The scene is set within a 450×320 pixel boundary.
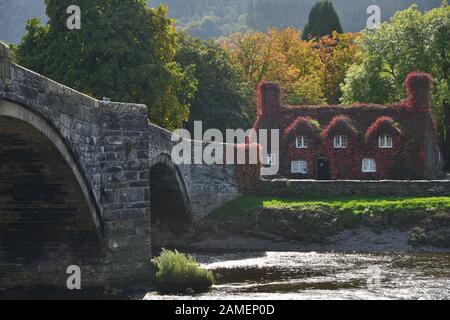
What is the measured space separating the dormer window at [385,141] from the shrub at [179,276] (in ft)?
89.3

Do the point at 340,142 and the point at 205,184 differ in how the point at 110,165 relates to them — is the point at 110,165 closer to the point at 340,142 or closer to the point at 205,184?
the point at 205,184

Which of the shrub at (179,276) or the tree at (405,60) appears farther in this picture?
the tree at (405,60)

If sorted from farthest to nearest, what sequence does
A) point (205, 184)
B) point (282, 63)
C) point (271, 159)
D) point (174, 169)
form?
point (282, 63) < point (271, 159) < point (205, 184) < point (174, 169)

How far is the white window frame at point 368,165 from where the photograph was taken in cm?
5116

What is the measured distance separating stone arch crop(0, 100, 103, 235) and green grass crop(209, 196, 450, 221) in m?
16.5

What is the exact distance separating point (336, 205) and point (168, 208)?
27.4 feet

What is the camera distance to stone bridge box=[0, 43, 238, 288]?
2327cm

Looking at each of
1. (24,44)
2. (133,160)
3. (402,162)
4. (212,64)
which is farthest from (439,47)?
(133,160)

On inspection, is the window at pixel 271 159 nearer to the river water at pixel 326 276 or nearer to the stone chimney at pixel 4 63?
the river water at pixel 326 276

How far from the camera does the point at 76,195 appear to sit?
24.5 m

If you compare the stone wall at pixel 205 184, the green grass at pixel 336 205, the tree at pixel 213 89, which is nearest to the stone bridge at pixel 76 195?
the stone wall at pixel 205 184

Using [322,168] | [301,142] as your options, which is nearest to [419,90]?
[322,168]

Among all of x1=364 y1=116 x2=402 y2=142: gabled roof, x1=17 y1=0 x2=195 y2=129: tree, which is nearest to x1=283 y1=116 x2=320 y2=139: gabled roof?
x1=364 y1=116 x2=402 y2=142: gabled roof

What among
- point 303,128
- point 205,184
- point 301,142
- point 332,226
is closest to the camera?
point 332,226
